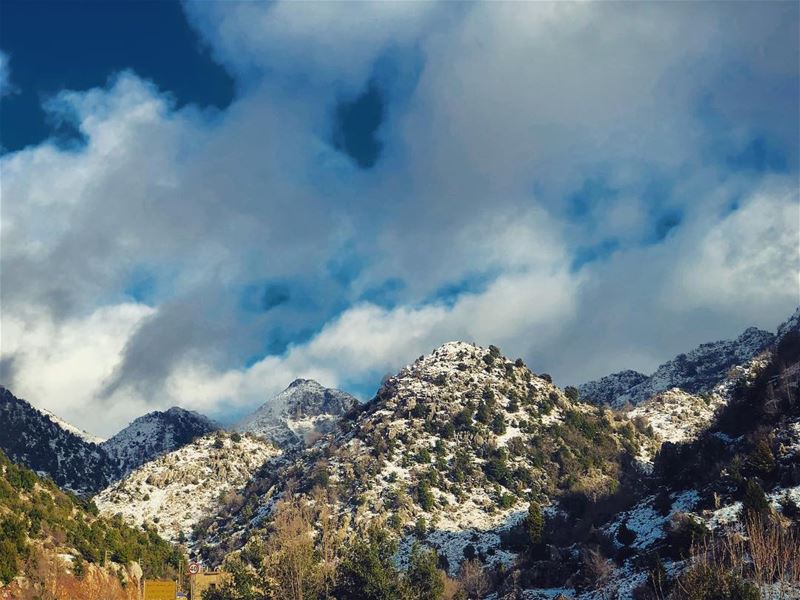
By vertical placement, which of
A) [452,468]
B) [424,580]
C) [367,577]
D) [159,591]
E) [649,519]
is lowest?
[159,591]

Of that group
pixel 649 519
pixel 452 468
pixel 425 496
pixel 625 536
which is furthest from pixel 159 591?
pixel 452 468

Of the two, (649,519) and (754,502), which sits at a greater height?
(649,519)

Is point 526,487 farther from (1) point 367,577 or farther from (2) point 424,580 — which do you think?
(1) point 367,577

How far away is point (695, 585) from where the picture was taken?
5434 centimetres

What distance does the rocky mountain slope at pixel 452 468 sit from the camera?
151 metres

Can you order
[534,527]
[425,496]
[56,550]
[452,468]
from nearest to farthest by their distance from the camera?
[56,550]
[534,527]
[425,496]
[452,468]

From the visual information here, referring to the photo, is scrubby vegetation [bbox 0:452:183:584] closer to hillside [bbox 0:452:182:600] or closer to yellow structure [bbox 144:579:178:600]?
hillside [bbox 0:452:182:600]

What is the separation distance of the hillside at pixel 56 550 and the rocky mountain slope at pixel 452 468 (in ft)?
199

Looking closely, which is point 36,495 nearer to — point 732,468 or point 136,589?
point 136,589

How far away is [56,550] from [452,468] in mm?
105428

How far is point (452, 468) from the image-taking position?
170625mm

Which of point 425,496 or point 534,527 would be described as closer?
point 534,527

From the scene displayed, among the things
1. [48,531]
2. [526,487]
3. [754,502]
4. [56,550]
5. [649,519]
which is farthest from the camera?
[526,487]

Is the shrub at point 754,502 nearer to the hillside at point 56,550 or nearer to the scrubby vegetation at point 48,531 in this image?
the hillside at point 56,550
